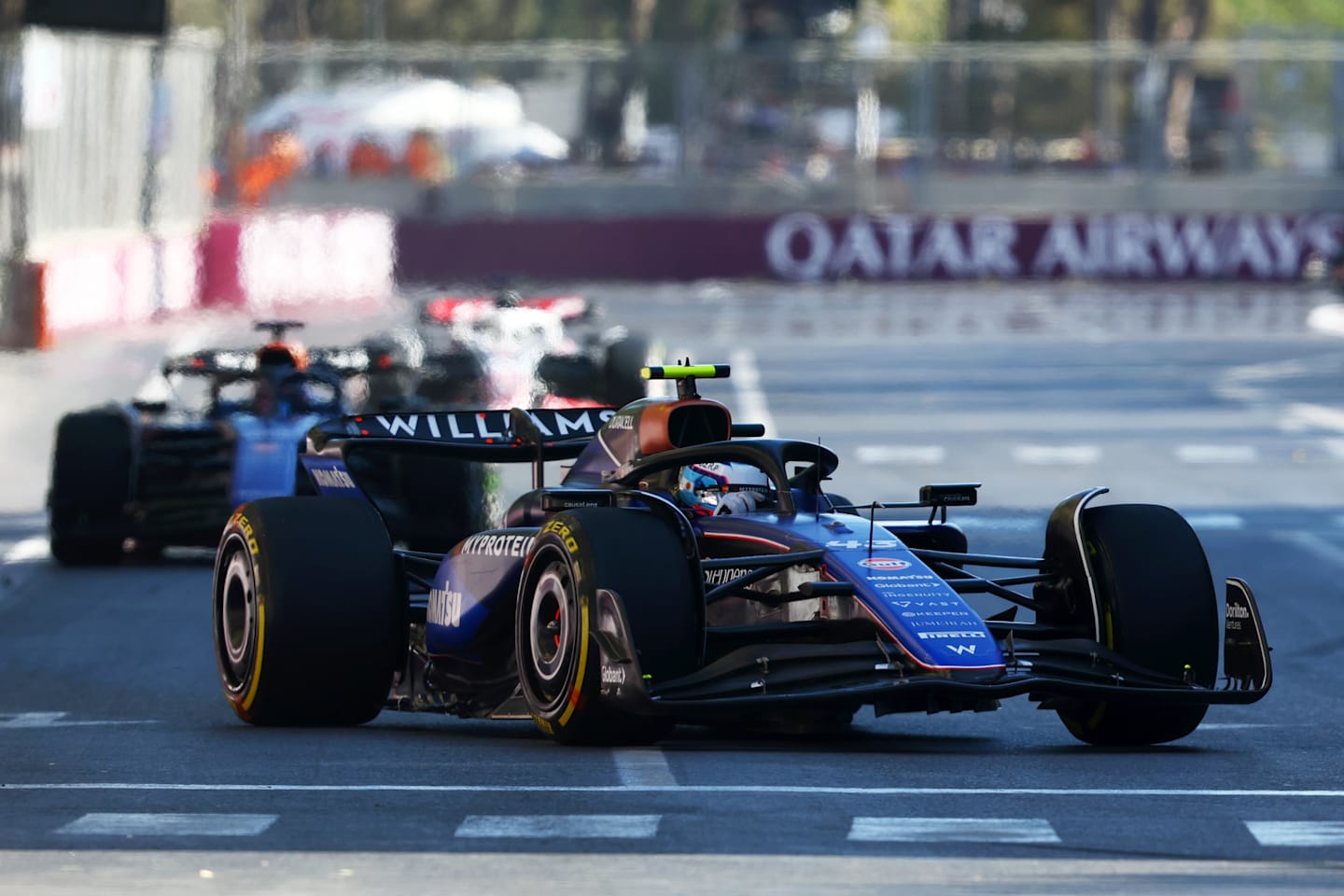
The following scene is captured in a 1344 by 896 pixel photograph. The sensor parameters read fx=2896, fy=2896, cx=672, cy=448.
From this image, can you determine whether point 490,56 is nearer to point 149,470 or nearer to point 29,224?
point 29,224

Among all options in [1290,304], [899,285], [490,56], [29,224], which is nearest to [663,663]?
[29,224]

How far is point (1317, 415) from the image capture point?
88.8 ft

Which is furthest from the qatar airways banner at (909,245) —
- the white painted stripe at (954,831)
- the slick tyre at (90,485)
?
the white painted stripe at (954,831)

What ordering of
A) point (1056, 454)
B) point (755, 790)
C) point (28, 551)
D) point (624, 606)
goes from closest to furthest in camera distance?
point (755, 790) < point (624, 606) < point (28, 551) < point (1056, 454)

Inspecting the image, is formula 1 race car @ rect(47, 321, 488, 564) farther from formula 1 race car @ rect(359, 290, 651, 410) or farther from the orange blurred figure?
the orange blurred figure

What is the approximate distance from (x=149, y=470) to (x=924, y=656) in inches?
319

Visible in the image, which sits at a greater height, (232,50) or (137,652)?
(232,50)

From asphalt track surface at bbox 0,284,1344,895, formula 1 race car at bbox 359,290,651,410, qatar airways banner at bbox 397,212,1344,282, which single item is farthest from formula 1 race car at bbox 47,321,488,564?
qatar airways banner at bbox 397,212,1344,282

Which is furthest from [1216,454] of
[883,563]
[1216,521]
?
[883,563]

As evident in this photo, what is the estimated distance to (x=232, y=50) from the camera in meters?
52.4

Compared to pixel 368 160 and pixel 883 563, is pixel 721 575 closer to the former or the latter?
pixel 883 563

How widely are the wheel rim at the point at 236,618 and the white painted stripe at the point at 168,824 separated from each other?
203cm

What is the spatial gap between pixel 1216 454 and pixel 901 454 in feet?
8.43

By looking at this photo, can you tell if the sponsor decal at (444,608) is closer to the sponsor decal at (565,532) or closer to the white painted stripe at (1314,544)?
the sponsor decal at (565,532)
